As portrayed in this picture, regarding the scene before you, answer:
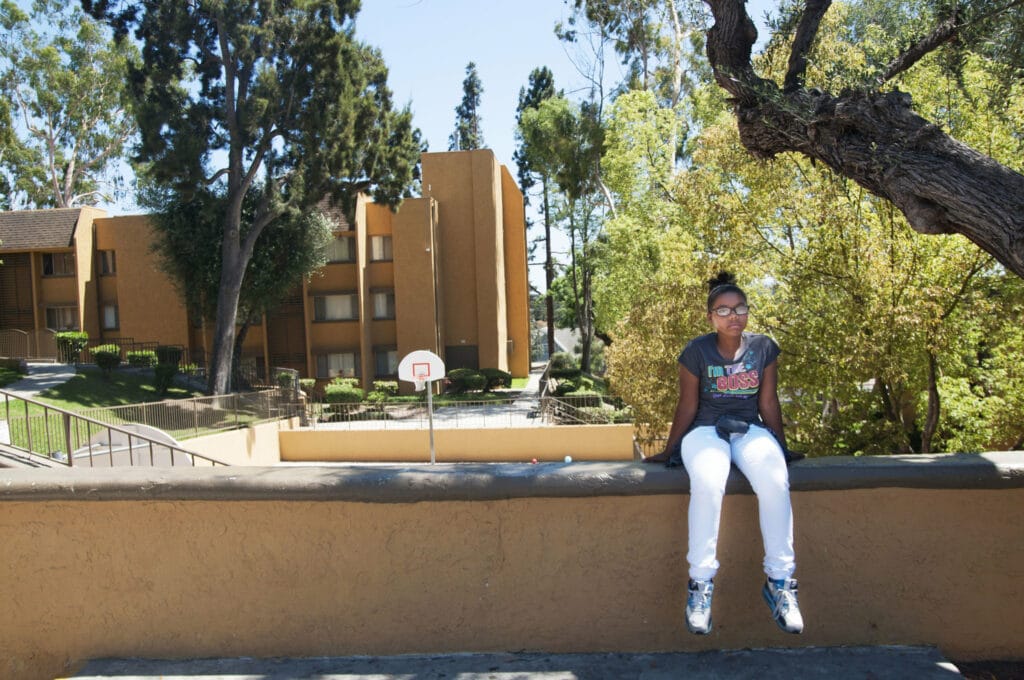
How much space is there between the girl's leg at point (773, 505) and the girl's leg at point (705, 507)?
114 millimetres

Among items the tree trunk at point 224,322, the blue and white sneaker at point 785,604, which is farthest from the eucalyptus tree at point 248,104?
the blue and white sneaker at point 785,604

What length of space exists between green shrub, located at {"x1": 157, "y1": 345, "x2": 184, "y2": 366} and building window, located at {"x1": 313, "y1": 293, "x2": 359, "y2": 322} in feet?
19.4

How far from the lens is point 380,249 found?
35406 mm

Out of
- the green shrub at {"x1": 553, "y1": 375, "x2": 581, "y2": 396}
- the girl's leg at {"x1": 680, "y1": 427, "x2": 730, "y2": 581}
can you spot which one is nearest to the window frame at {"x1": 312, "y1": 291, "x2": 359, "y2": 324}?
the green shrub at {"x1": 553, "y1": 375, "x2": 581, "y2": 396}

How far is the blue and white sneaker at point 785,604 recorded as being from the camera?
2965 mm

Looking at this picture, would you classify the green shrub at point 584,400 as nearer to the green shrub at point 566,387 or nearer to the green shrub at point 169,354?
the green shrub at point 566,387

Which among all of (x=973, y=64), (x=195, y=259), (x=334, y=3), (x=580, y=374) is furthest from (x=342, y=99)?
(x=973, y=64)

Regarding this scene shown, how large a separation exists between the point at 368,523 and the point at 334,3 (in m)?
25.5

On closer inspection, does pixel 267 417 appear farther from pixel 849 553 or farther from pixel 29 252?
pixel 849 553

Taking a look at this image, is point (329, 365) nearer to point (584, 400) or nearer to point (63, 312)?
point (63, 312)

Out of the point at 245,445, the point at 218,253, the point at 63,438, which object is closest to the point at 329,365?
the point at 218,253

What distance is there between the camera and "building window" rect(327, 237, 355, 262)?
114 ft

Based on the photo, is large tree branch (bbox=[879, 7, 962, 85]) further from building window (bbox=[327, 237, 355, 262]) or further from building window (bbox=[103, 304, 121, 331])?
building window (bbox=[103, 304, 121, 331])

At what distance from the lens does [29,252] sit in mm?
35688
